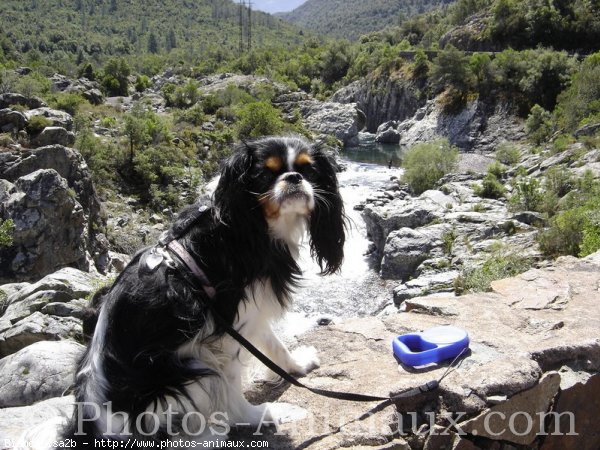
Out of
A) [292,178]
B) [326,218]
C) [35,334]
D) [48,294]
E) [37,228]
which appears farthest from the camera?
[37,228]

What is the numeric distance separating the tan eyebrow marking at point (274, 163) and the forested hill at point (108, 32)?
110266 millimetres

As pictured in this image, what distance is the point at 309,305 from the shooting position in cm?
1675

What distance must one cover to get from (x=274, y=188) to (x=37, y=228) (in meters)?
15.4

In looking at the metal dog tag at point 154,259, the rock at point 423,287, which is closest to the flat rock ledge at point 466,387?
the metal dog tag at point 154,259

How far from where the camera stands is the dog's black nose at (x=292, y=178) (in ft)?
8.58

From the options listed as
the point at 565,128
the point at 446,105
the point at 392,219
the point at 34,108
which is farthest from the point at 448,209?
the point at 446,105

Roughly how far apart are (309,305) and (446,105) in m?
37.2

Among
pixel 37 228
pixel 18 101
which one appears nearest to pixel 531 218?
pixel 37 228

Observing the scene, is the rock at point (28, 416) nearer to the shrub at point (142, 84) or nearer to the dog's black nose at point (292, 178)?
the dog's black nose at point (292, 178)

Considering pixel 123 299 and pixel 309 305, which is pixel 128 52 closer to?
pixel 309 305

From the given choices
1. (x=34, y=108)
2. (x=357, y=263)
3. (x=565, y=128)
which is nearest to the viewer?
(x=357, y=263)

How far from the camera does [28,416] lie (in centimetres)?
296

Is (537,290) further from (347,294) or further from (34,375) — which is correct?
(347,294)

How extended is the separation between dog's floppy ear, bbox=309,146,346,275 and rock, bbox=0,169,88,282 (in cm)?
1503
